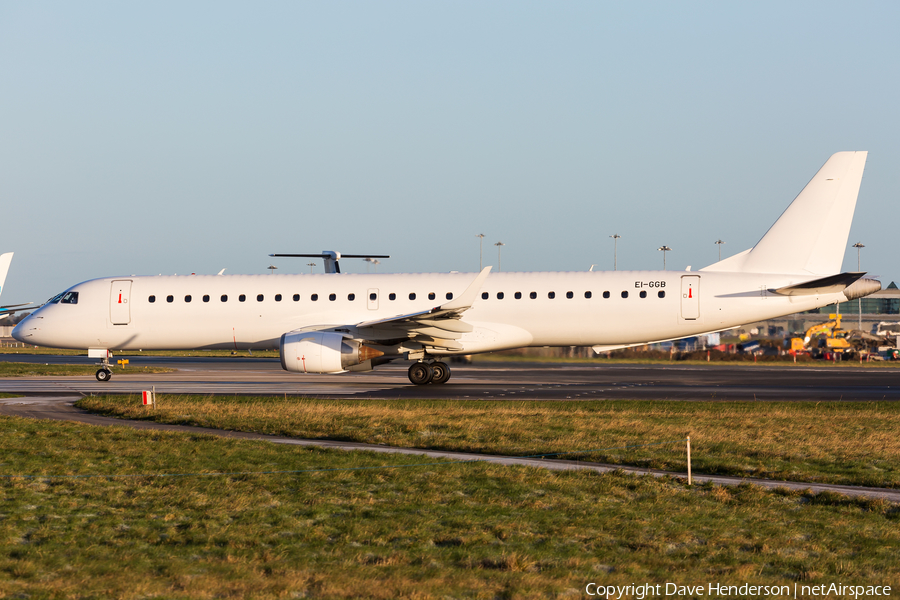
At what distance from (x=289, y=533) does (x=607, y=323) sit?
64.9ft

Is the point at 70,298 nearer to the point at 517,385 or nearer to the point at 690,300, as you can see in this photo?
the point at 517,385

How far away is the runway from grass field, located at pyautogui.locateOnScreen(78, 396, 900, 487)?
2.52 metres

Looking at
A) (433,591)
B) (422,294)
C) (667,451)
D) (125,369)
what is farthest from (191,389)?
(433,591)

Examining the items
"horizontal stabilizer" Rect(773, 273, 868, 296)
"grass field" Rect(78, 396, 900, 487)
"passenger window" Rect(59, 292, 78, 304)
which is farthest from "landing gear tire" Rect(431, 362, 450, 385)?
"passenger window" Rect(59, 292, 78, 304)

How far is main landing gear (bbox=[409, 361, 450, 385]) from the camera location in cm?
2622

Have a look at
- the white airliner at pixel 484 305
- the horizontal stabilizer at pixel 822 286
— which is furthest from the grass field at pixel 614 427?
the horizontal stabilizer at pixel 822 286

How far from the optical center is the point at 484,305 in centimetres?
2647

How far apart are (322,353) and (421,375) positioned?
3705 millimetres

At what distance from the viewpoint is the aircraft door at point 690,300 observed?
25.7m

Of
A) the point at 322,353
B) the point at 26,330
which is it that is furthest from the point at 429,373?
the point at 26,330

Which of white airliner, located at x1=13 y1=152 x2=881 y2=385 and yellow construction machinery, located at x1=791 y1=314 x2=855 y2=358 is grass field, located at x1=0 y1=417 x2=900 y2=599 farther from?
yellow construction machinery, located at x1=791 y1=314 x2=855 y2=358

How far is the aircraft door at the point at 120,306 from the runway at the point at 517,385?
2.25m

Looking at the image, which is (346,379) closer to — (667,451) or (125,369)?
(125,369)

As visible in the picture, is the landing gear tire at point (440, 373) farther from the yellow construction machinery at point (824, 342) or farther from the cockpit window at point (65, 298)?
the yellow construction machinery at point (824, 342)
